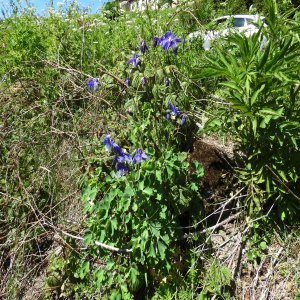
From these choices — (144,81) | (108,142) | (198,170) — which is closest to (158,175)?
(108,142)

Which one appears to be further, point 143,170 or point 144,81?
point 144,81

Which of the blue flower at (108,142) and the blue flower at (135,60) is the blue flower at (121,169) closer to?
the blue flower at (108,142)

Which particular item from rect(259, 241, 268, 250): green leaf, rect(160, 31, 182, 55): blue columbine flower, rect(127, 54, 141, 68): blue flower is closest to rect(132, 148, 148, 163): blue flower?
rect(127, 54, 141, 68): blue flower

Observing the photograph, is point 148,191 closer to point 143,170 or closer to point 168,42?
point 143,170

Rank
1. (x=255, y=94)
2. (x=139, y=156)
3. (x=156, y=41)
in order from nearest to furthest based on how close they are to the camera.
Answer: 1. (x=255, y=94)
2. (x=139, y=156)
3. (x=156, y=41)

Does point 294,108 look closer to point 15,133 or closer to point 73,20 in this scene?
point 15,133

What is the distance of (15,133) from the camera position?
4246 mm

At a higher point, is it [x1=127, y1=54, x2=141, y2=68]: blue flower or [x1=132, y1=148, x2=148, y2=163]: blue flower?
[x1=127, y1=54, x2=141, y2=68]: blue flower

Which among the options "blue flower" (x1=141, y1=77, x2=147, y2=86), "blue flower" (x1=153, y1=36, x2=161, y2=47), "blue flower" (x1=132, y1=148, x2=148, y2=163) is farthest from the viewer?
"blue flower" (x1=153, y1=36, x2=161, y2=47)

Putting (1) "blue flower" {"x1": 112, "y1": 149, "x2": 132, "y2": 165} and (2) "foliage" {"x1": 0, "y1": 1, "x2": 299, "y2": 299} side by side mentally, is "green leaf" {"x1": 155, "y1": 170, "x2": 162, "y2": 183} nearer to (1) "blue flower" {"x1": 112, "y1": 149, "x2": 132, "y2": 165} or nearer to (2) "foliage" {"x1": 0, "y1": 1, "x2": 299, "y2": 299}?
(2) "foliage" {"x1": 0, "y1": 1, "x2": 299, "y2": 299}

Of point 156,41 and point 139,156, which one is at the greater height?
point 156,41

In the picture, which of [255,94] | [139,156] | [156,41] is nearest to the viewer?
[255,94]

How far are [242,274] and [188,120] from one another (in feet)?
4.00

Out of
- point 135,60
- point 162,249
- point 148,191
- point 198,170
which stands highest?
point 135,60
